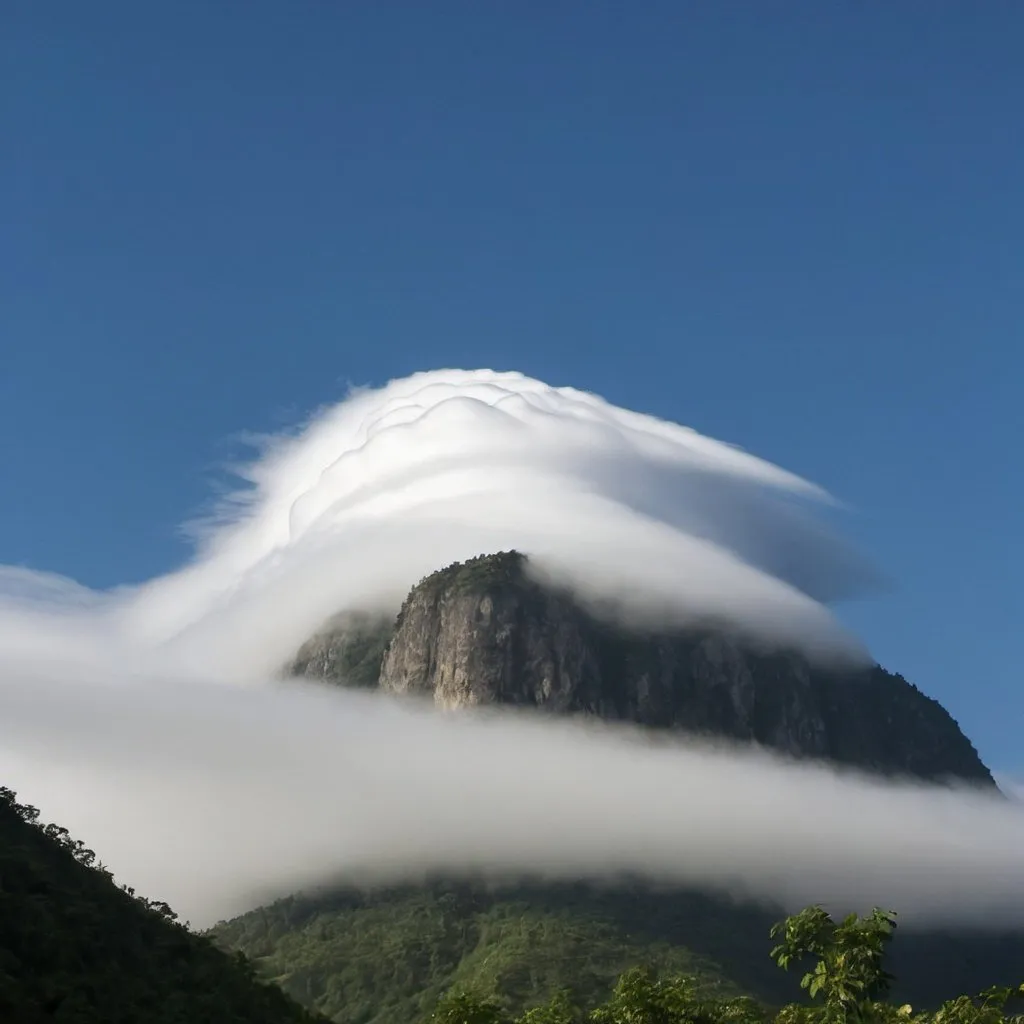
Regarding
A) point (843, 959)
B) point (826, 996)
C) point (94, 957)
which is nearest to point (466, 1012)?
point (826, 996)

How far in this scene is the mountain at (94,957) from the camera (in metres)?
55.9

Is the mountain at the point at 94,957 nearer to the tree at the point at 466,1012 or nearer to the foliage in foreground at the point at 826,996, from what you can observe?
the tree at the point at 466,1012

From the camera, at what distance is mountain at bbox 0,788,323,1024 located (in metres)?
55.9

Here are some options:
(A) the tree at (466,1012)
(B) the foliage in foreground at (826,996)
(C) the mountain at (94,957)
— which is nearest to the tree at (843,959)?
(B) the foliage in foreground at (826,996)

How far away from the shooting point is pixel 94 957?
2451 inches

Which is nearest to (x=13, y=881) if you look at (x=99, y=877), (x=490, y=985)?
(x=99, y=877)

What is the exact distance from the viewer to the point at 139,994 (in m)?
60.4

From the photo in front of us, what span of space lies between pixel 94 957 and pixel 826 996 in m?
32.9

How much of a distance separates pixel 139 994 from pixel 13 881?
938cm

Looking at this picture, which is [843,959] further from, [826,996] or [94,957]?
[94,957]

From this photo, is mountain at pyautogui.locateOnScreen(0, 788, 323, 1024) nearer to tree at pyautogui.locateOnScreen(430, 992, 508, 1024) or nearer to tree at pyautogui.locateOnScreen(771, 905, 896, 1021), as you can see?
tree at pyautogui.locateOnScreen(430, 992, 508, 1024)

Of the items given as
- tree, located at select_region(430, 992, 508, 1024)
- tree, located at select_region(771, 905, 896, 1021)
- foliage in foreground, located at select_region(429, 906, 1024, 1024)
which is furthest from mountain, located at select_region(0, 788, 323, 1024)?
tree, located at select_region(771, 905, 896, 1021)

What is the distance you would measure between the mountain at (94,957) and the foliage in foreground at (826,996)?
12.3 meters

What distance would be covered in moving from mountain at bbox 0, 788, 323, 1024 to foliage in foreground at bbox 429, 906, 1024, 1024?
1232 cm
